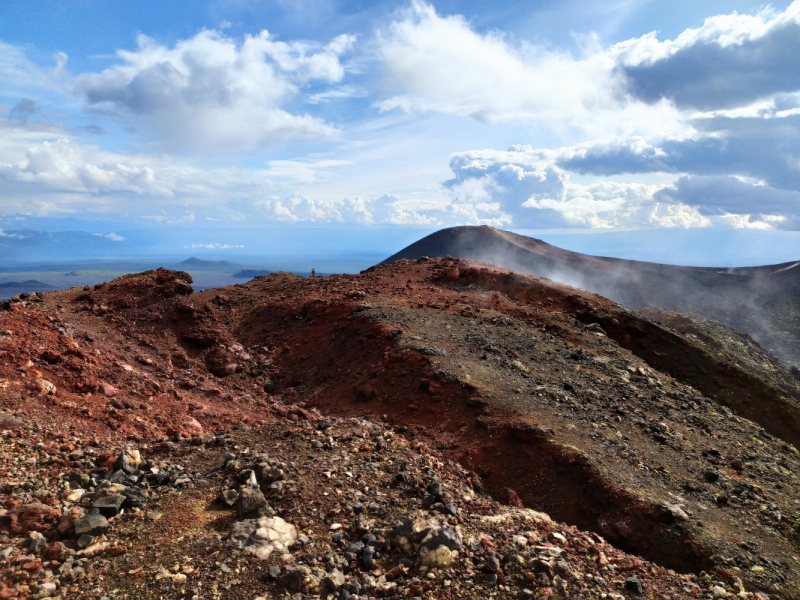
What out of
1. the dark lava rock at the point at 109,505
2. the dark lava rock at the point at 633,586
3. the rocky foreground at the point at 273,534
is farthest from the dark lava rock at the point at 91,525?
the dark lava rock at the point at 633,586

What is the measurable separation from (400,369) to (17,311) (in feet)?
31.4

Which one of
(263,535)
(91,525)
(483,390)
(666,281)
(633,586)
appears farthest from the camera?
(666,281)

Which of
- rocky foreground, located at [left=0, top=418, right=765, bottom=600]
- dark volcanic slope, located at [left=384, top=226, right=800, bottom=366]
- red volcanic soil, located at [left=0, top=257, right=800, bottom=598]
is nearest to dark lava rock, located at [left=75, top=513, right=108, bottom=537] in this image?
rocky foreground, located at [left=0, top=418, right=765, bottom=600]

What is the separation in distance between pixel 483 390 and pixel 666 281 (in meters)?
41.9

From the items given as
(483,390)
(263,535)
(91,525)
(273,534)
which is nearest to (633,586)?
(273,534)

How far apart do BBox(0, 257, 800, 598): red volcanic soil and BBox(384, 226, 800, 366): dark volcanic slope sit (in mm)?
18067

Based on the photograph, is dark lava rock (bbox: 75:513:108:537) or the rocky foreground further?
dark lava rock (bbox: 75:513:108:537)

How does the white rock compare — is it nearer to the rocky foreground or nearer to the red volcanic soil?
the rocky foreground

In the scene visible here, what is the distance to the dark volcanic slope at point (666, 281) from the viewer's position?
36.4 m

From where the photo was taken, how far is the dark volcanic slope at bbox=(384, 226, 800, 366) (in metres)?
36.4

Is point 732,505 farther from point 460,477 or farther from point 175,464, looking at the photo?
point 175,464

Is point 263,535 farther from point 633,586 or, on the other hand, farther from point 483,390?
point 483,390

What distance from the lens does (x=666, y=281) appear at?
152ft

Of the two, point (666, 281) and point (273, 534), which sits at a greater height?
point (666, 281)
